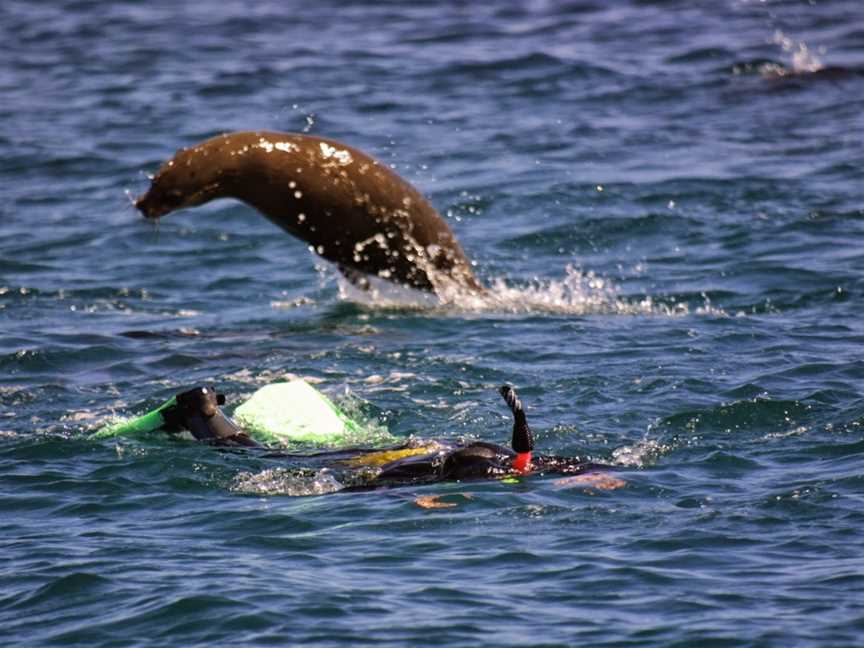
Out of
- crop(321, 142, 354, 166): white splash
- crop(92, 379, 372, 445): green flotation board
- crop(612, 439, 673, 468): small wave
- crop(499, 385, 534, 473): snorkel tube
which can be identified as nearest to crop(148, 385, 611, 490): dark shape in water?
crop(499, 385, 534, 473): snorkel tube

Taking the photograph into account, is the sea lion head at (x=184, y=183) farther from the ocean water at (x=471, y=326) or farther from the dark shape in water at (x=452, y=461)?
the dark shape in water at (x=452, y=461)

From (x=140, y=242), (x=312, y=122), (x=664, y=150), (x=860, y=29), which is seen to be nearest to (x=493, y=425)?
(x=140, y=242)

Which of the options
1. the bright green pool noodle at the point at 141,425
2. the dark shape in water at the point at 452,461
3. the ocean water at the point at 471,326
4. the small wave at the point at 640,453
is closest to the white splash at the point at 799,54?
the ocean water at the point at 471,326

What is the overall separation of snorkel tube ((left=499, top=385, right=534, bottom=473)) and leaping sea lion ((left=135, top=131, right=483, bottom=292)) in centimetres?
436

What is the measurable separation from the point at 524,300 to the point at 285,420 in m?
3.88

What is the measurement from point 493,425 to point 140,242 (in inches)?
277

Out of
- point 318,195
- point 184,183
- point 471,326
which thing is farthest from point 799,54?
point 184,183

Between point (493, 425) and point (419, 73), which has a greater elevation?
point (419, 73)

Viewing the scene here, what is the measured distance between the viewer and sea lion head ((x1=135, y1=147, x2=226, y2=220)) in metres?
12.4

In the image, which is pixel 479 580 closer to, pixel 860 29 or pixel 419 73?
pixel 419 73

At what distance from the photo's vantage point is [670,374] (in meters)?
11.0

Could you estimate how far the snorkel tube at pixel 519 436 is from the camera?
26.6ft

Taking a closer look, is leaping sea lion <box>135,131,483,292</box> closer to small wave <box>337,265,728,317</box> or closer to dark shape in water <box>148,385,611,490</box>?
small wave <box>337,265,728,317</box>

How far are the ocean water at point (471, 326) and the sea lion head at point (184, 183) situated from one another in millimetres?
977
